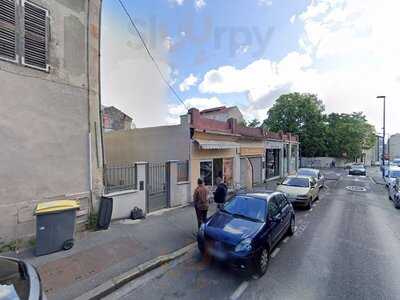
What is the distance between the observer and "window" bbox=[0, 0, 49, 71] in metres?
5.49

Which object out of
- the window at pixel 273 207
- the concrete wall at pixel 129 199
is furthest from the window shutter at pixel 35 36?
the window at pixel 273 207

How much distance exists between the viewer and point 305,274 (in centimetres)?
497

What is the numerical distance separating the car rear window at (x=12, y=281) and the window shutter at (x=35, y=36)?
16.5 feet

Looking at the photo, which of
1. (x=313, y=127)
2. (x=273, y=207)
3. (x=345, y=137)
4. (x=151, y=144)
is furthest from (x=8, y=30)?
(x=345, y=137)

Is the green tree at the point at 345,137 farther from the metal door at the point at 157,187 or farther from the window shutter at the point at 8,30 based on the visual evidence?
the window shutter at the point at 8,30

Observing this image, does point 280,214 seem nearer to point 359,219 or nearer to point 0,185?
point 359,219

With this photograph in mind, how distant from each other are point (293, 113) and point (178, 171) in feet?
110

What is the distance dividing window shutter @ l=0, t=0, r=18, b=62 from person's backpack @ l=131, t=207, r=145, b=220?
18.1 ft

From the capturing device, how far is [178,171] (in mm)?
10688

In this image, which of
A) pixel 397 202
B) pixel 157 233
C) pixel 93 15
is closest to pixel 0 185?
pixel 157 233

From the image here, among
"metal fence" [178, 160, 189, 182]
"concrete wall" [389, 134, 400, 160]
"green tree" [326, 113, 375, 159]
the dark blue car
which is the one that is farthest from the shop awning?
"concrete wall" [389, 134, 400, 160]

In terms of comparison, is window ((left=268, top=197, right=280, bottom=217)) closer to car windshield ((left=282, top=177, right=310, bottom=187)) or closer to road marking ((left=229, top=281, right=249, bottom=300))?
road marking ((left=229, top=281, right=249, bottom=300))

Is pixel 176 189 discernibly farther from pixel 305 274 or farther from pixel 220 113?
pixel 220 113

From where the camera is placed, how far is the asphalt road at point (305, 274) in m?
4.27
